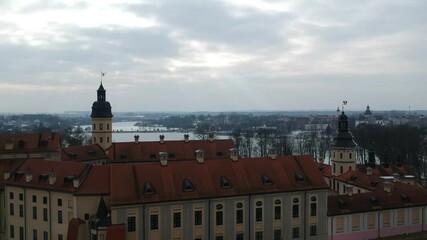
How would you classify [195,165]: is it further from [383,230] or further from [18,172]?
[383,230]

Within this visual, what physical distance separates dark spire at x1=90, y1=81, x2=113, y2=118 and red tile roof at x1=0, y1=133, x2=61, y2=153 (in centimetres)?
1246

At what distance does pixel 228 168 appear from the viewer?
1604 inches

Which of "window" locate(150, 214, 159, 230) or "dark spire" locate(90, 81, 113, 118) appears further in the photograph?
"dark spire" locate(90, 81, 113, 118)

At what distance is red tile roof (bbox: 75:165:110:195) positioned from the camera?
3694 centimetres

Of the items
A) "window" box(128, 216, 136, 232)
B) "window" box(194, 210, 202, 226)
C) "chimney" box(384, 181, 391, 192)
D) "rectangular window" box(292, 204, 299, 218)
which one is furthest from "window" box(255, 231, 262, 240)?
"chimney" box(384, 181, 391, 192)

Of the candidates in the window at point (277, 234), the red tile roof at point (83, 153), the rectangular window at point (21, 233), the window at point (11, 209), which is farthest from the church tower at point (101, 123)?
the window at point (277, 234)

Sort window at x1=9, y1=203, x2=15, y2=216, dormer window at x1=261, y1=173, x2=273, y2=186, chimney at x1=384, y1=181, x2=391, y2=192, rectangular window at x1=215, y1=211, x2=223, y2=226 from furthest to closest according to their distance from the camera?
chimney at x1=384, y1=181, x2=391, y2=192
window at x1=9, y1=203, x2=15, y2=216
dormer window at x1=261, y1=173, x2=273, y2=186
rectangular window at x1=215, y1=211, x2=223, y2=226

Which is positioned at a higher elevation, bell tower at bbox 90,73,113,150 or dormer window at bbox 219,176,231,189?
bell tower at bbox 90,73,113,150

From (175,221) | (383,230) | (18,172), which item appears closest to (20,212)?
(18,172)

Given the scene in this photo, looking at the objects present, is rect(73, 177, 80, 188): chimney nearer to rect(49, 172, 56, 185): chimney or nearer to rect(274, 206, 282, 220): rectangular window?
rect(49, 172, 56, 185): chimney

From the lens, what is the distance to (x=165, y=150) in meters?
60.8

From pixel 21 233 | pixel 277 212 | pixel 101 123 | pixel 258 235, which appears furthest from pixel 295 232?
pixel 101 123

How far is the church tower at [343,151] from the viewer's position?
2339 inches

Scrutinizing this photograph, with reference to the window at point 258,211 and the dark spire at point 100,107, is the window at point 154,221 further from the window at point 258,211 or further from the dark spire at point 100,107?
the dark spire at point 100,107
